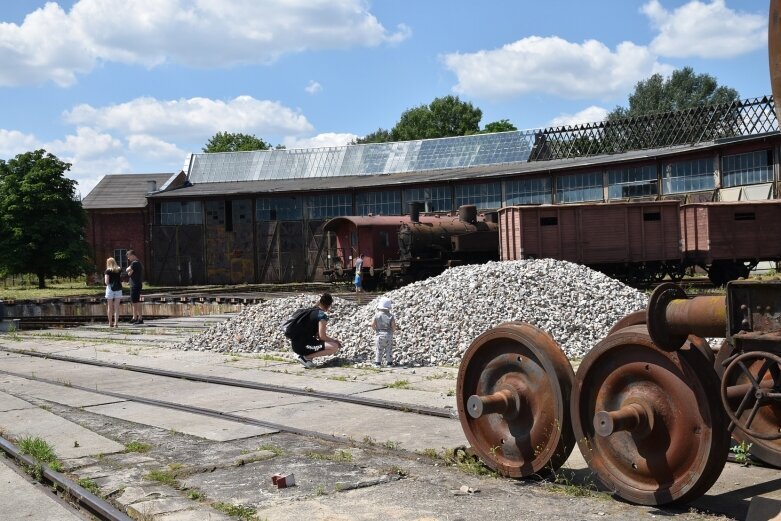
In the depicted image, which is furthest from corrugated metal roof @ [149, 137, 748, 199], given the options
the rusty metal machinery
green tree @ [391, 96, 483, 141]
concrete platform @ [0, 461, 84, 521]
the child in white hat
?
green tree @ [391, 96, 483, 141]

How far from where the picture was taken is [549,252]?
86.7 ft

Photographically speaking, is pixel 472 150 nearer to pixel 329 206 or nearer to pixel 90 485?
pixel 329 206

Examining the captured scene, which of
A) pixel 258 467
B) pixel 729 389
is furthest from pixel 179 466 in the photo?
pixel 729 389

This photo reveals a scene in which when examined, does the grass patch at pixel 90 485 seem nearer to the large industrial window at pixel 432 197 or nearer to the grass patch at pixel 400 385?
the grass patch at pixel 400 385

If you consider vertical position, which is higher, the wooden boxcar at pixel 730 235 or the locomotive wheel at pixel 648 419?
the wooden boxcar at pixel 730 235

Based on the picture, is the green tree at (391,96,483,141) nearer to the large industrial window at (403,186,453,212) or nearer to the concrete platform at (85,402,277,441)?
the large industrial window at (403,186,453,212)

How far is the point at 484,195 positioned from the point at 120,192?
3149 cm

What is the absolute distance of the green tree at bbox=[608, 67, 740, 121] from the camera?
8356 cm

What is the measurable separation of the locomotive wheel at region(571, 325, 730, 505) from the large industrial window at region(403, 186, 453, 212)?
121ft

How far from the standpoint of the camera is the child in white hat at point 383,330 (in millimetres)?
12320

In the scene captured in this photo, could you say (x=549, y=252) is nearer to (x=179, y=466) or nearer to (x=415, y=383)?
(x=415, y=383)

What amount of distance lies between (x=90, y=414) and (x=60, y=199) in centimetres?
3992

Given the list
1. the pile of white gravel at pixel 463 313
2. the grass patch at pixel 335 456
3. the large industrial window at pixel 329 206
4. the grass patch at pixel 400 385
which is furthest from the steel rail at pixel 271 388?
the large industrial window at pixel 329 206

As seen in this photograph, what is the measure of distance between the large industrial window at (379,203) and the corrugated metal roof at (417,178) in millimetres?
609
